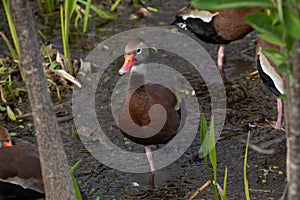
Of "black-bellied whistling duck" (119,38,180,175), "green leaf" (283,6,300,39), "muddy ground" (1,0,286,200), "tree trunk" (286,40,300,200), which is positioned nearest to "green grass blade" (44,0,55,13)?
"muddy ground" (1,0,286,200)

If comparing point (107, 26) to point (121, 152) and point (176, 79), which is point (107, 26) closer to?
point (176, 79)

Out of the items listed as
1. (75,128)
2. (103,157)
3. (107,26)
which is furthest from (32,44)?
(107,26)

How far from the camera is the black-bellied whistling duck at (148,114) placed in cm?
376

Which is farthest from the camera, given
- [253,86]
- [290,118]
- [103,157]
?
[253,86]

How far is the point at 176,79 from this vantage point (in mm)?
5035

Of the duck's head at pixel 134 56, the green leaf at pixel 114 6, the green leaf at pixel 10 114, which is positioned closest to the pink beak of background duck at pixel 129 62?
the duck's head at pixel 134 56

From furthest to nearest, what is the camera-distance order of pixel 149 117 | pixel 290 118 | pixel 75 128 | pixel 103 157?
pixel 75 128 < pixel 103 157 < pixel 149 117 < pixel 290 118

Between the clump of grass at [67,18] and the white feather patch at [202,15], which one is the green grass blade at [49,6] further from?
the white feather patch at [202,15]

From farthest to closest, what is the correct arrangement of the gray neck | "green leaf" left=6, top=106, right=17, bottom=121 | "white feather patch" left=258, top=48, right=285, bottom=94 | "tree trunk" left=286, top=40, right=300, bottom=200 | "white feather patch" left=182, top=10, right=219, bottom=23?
"white feather patch" left=182, top=10, right=219, bottom=23
"green leaf" left=6, top=106, right=17, bottom=121
the gray neck
"white feather patch" left=258, top=48, right=285, bottom=94
"tree trunk" left=286, top=40, right=300, bottom=200

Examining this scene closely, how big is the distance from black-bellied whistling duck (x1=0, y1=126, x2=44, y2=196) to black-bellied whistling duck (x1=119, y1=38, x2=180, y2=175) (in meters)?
0.59

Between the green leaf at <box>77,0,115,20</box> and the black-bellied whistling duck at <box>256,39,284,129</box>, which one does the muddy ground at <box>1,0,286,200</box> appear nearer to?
the black-bellied whistling duck at <box>256,39,284,129</box>

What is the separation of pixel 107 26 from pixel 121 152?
1.91 meters

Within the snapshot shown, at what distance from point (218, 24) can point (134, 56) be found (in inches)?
39.8

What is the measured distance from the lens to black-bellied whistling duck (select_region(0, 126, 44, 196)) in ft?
11.2
